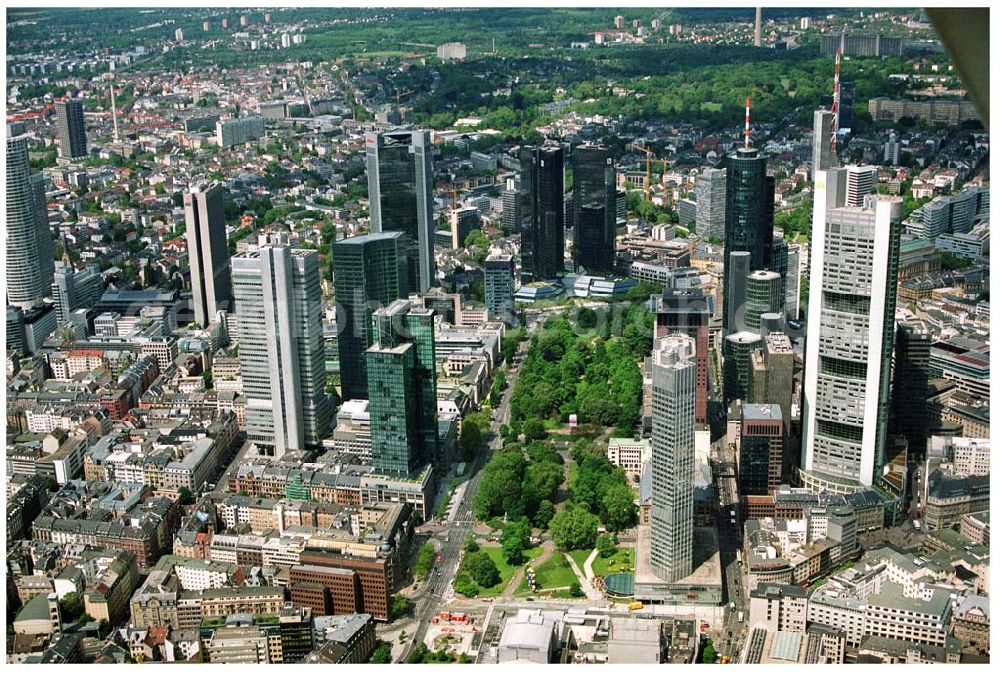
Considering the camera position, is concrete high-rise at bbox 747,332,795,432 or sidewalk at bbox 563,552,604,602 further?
concrete high-rise at bbox 747,332,795,432

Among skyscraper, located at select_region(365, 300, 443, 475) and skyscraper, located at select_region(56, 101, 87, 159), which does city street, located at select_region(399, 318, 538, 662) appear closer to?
skyscraper, located at select_region(365, 300, 443, 475)

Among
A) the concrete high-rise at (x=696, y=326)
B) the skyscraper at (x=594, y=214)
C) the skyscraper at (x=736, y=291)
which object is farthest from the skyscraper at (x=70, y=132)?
the concrete high-rise at (x=696, y=326)

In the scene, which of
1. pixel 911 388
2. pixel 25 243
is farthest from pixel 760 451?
pixel 25 243

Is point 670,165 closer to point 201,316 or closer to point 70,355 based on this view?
point 201,316

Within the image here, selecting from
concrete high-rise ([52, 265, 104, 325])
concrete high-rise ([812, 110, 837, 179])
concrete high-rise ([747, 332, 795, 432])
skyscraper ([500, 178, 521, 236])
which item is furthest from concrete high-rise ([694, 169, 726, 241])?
concrete high-rise ([52, 265, 104, 325])

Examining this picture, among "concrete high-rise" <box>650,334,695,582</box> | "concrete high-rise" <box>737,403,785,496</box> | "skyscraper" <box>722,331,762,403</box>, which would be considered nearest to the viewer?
"concrete high-rise" <box>650,334,695,582</box>

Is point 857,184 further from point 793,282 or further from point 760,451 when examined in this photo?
point 760,451

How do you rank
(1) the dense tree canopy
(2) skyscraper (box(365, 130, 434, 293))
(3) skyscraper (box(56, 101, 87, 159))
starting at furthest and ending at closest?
(3) skyscraper (box(56, 101, 87, 159)) → (2) skyscraper (box(365, 130, 434, 293)) → (1) the dense tree canopy
